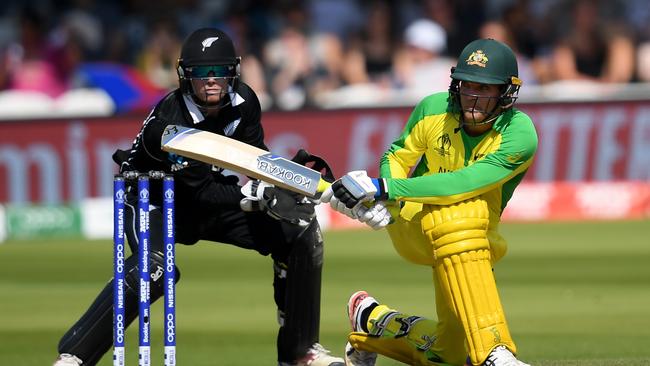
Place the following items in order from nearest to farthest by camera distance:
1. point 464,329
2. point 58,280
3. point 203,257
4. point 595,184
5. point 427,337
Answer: point 464,329
point 427,337
point 58,280
point 203,257
point 595,184

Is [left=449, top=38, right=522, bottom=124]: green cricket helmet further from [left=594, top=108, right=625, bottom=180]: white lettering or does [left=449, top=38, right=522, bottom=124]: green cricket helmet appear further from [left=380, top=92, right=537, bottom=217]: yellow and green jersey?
[left=594, top=108, right=625, bottom=180]: white lettering

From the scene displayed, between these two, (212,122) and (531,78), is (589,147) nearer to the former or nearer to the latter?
(531,78)

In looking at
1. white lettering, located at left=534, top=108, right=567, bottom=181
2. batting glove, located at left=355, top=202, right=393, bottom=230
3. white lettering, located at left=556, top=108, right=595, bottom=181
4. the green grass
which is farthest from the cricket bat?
white lettering, located at left=556, top=108, right=595, bottom=181

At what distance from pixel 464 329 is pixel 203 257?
17.5 feet

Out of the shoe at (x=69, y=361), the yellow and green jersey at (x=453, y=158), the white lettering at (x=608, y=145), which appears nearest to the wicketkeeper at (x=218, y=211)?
the shoe at (x=69, y=361)

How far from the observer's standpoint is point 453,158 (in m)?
4.92

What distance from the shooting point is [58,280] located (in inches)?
338

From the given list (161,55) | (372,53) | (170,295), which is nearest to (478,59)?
(170,295)

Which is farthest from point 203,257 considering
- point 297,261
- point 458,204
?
point 458,204

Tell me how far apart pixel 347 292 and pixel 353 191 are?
341 centimetres

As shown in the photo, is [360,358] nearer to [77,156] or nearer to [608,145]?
[77,156]

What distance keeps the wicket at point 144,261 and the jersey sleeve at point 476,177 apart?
2.90 ft

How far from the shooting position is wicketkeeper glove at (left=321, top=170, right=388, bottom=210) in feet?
15.1

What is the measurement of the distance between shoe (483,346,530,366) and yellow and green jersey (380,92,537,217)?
21.8 inches
